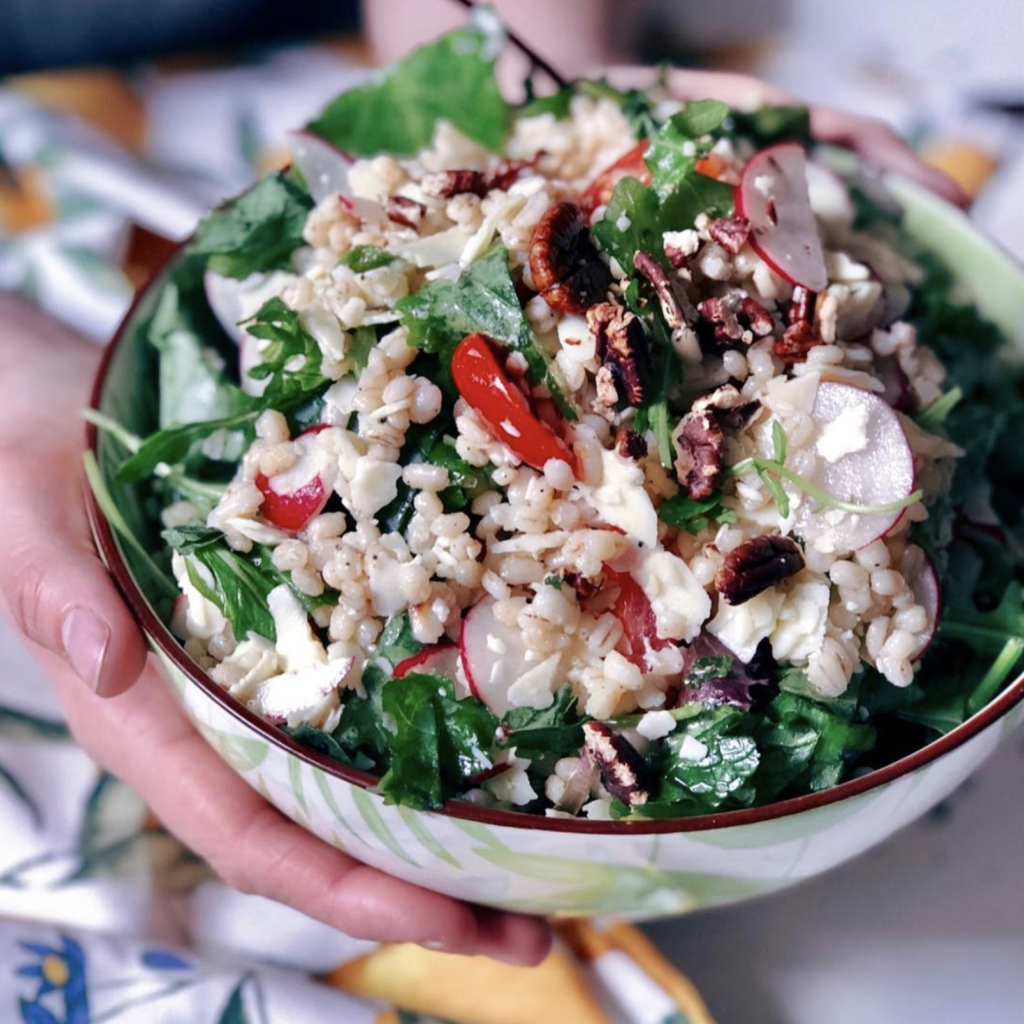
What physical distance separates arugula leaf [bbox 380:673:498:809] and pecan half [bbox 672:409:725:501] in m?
0.39

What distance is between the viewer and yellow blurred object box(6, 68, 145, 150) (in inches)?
127

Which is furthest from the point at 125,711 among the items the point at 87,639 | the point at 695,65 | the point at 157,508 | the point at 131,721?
the point at 695,65

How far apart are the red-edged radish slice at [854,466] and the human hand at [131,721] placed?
30.1 inches

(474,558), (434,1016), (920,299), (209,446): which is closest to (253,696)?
(474,558)

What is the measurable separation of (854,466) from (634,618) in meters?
0.35

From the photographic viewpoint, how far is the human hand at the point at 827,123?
93.2 inches

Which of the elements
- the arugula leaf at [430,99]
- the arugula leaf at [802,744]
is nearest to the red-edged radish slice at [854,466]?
the arugula leaf at [802,744]

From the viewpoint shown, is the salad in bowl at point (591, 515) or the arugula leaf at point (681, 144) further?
the arugula leaf at point (681, 144)

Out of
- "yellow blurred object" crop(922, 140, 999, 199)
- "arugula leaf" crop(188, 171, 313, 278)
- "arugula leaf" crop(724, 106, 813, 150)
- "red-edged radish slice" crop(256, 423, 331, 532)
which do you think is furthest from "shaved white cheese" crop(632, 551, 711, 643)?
"yellow blurred object" crop(922, 140, 999, 199)

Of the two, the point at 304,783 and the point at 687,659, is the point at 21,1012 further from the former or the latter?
the point at 687,659

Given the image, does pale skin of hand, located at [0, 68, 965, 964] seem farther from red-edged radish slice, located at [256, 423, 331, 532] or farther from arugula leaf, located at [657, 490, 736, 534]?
arugula leaf, located at [657, 490, 736, 534]

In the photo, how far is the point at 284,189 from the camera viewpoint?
6.39 ft

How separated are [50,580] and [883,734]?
1195 millimetres

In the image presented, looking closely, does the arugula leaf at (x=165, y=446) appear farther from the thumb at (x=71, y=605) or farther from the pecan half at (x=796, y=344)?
the pecan half at (x=796, y=344)
